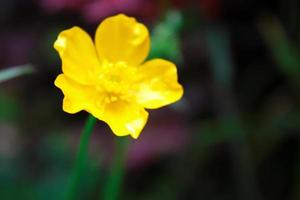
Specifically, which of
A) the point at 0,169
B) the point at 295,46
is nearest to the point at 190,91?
the point at 295,46

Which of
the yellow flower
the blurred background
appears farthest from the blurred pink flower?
the yellow flower

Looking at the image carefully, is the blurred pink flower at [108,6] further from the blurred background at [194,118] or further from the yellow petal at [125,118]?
the yellow petal at [125,118]

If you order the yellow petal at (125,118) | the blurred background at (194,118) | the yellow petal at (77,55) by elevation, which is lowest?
the blurred background at (194,118)

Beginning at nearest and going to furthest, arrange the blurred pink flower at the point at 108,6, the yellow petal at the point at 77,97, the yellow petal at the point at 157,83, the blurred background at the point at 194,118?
1. the yellow petal at the point at 77,97
2. the yellow petal at the point at 157,83
3. the blurred pink flower at the point at 108,6
4. the blurred background at the point at 194,118

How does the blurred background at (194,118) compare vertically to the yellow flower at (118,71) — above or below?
below

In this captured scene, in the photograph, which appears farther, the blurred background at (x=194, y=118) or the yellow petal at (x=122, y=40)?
the blurred background at (x=194, y=118)

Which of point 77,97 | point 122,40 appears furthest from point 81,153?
point 122,40

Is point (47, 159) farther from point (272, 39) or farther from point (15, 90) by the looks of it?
point (272, 39)

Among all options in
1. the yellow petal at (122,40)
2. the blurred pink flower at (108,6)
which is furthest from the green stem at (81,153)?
the blurred pink flower at (108,6)

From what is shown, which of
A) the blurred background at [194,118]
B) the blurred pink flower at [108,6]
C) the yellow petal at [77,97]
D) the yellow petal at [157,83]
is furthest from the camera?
the blurred background at [194,118]
